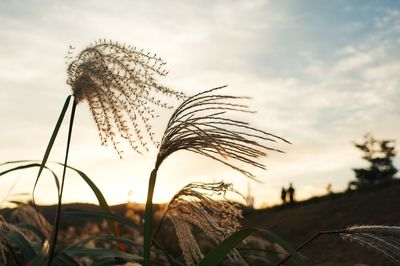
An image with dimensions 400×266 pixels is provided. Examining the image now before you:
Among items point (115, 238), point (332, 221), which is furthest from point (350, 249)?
point (115, 238)

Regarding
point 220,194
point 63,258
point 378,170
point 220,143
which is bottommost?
point 63,258

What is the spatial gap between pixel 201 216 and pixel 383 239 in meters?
0.59

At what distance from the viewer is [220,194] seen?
6.54 ft

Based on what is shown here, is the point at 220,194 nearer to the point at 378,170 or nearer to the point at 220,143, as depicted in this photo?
the point at 220,143

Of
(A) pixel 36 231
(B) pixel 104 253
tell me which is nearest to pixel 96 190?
(B) pixel 104 253

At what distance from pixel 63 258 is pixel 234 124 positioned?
0.97 metres

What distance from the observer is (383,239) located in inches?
62.2

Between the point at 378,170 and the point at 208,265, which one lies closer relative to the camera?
the point at 208,265

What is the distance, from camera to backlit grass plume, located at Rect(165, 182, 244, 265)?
1.87 m

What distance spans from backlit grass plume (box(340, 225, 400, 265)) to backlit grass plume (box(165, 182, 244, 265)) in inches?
16.5

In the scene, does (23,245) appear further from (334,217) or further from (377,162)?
(377,162)

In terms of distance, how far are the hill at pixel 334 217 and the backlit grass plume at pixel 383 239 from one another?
14892mm

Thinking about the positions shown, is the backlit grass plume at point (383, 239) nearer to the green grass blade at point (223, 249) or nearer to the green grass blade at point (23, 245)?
the green grass blade at point (223, 249)

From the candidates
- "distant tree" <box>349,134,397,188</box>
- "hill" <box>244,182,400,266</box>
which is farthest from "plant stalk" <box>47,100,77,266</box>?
"distant tree" <box>349,134,397,188</box>
